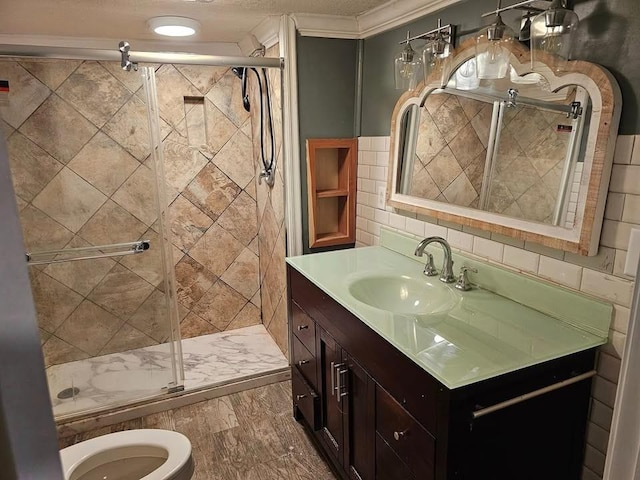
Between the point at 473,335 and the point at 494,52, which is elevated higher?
the point at 494,52

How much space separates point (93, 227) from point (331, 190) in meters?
1.28

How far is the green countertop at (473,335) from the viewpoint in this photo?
3.70 feet

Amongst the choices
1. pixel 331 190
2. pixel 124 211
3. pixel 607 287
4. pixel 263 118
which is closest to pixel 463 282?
pixel 607 287

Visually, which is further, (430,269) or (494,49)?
(430,269)

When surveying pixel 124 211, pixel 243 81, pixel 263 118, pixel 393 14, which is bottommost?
pixel 124 211

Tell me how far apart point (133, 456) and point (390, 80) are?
189 centimetres

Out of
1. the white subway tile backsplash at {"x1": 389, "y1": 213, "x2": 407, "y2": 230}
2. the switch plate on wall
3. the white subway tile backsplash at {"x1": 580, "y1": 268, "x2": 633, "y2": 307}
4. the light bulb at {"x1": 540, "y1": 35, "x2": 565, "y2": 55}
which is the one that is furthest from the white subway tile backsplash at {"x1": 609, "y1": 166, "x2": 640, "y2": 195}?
the white subway tile backsplash at {"x1": 389, "y1": 213, "x2": 407, "y2": 230}

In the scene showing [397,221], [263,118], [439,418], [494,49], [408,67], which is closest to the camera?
[439,418]

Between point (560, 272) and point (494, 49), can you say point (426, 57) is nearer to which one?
point (494, 49)

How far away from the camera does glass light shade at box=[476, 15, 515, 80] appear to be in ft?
4.54

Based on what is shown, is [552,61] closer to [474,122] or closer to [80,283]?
[474,122]

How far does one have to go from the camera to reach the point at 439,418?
1108mm

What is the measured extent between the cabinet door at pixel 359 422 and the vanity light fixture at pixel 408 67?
3.80 ft

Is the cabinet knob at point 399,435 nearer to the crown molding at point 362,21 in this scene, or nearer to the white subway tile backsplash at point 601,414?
the white subway tile backsplash at point 601,414
